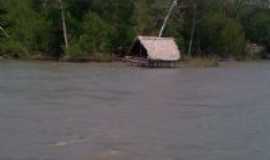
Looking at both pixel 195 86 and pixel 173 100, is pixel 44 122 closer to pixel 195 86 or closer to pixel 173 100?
pixel 173 100

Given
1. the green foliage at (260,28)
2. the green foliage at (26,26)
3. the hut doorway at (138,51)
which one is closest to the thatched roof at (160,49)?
A: the hut doorway at (138,51)

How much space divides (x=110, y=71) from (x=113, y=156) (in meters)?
21.5

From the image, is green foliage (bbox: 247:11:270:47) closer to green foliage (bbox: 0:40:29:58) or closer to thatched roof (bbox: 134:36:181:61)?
thatched roof (bbox: 134:36:181:61)

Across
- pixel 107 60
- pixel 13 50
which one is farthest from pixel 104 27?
pixel 13 50

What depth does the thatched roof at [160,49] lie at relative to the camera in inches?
1511

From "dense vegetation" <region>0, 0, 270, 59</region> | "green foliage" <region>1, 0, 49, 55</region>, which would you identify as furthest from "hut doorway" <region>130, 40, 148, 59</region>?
"green foliage" <region>1, 0, 49, 55</region>

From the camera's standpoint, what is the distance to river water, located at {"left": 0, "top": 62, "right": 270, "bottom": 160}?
42.2ft

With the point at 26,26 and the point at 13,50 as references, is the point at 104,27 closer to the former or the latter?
the point at 26,26

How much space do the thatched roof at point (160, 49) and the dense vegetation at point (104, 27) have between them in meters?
4.71

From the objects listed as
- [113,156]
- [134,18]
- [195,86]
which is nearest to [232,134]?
[113,156]

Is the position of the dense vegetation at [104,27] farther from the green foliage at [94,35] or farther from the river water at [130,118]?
the river water at [130,118]

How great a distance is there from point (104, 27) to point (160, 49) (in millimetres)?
6804

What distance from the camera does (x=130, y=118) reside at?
1697 cm

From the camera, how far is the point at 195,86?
87.4ft
